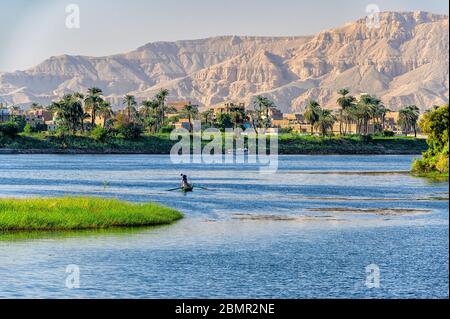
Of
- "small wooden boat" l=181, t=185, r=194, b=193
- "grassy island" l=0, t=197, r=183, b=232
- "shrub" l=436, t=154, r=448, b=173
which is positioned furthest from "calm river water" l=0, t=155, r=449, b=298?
"shrub" l=436, t=154, r=448, b=173

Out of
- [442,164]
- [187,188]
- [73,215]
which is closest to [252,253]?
[73,215]

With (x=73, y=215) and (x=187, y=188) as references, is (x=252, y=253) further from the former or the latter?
(x=187, y=188)

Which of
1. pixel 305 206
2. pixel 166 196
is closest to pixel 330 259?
pixel 305 206

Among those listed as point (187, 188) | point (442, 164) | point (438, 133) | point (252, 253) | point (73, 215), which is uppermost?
point (438, 133)

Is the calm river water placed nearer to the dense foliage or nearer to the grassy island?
the grassy island

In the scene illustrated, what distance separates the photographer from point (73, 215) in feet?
192

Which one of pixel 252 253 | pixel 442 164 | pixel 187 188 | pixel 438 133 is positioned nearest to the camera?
A: pixel 252 253

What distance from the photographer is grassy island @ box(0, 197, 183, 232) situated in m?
56.3

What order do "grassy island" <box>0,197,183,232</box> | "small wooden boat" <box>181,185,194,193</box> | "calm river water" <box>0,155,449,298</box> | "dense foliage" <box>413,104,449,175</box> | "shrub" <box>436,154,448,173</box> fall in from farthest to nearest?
"dense foliage" <box>413,104,449,175</box>
"shrub" <box>436,154,448,173</box>
"small wooden boat" <box>181,185,194,193</box>
"grassy island" <box>0,197,183,232</box>
"calm river water" <box>0,155,449,298</box>

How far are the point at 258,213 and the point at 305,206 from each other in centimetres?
845

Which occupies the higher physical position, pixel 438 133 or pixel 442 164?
pixel 438 133

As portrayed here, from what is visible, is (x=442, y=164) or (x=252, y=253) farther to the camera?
(x=442, y=164)

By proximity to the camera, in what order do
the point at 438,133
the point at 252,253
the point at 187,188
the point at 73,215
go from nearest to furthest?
the point at 252,253 < the point at 73,215 < the point at 187,188 < the point at 438,133
